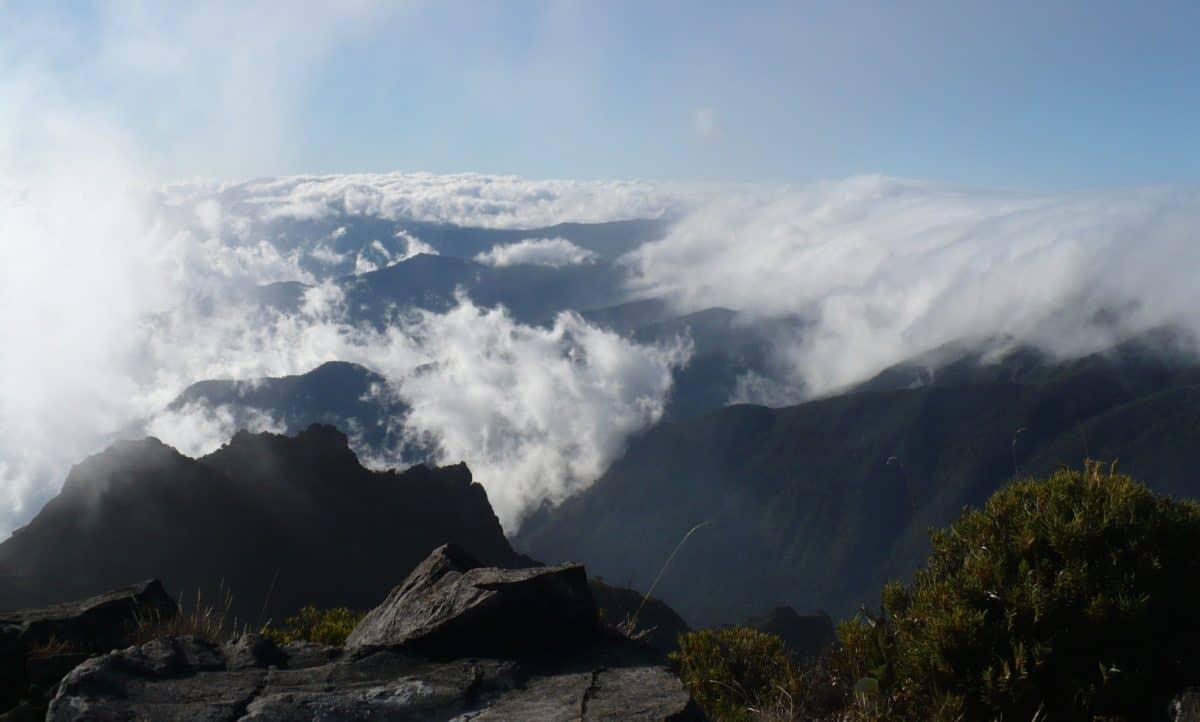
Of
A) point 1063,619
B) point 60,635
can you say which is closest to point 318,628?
point 60,635

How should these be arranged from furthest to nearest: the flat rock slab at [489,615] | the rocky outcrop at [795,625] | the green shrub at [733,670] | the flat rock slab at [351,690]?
1. the rocky outcrop at [795,625]
2. the green shrub at [733,670]
3. the flat rock slab at [489,615]
4. the flat rock slab at [351,690]

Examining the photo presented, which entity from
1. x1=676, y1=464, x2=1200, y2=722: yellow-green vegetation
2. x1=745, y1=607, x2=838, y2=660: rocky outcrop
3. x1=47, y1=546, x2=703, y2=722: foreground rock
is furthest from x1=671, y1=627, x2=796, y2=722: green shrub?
x1=745, y1=607, x2=838, y2=660: rocky outcrop

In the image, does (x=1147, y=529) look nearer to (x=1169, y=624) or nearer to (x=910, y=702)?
(x=1169, y=624)

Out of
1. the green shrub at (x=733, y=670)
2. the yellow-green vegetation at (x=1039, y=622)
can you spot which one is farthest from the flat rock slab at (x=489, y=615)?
the yellow-green vegetation at (x=1039, y=622)

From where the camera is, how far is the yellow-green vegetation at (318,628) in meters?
9.41

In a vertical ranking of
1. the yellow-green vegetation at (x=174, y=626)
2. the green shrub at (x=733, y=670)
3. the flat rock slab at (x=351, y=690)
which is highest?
the yellow-green vegetation at (x=174, y=626)

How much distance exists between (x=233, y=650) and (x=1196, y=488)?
208 m

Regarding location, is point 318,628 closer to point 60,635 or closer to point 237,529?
point 60,635

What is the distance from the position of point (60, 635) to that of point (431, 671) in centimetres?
450

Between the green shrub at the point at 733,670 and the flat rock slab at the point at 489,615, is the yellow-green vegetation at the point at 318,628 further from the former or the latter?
the green shrub at the point at 733,670

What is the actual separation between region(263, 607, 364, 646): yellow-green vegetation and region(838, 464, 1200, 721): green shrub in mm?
5443

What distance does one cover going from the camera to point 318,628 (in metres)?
9.95

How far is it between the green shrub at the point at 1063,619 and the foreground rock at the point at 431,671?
220 centimetres

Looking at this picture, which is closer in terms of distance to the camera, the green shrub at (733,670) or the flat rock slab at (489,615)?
the flat rock slab at (489,615)
